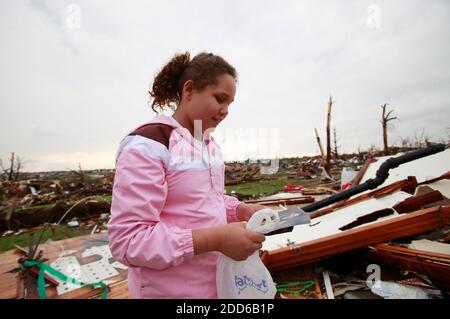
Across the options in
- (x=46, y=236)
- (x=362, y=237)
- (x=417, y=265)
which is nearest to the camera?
(x=417, y=265)

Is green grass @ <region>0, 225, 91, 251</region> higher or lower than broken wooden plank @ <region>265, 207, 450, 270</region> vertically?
lower

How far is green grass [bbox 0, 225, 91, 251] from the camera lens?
4223mm

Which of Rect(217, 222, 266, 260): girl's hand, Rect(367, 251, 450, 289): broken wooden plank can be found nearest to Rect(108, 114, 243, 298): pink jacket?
Rect(217, 222, 266, 260): girl's hand

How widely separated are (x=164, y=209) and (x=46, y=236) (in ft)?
15.4

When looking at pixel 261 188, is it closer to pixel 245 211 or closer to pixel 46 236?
pixel 46 236

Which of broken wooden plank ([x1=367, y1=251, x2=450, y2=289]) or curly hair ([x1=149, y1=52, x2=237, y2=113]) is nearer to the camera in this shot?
curly hair ([x1=149, y1=52, x2=237, y2=113])

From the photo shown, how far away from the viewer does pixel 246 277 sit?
108 centimetres

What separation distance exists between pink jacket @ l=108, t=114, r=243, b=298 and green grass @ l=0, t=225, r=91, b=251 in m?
4.29

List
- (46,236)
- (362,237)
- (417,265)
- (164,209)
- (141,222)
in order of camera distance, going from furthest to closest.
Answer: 1. (46,236)
2. (362,237)
3. (417,265)
4. (164,209)
5. (141,222)

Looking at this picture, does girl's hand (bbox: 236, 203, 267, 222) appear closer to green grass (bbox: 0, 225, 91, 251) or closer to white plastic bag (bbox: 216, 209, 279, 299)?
white plastic bag (bbox: 216, 209, 279, 299)

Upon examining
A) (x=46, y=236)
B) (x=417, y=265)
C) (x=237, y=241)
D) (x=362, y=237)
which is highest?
(x=237, y=241)

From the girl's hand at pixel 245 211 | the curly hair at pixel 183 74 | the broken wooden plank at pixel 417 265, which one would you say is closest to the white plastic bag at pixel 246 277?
the girl's hand at pixel 245 211

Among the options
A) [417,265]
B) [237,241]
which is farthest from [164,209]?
[417,265]
